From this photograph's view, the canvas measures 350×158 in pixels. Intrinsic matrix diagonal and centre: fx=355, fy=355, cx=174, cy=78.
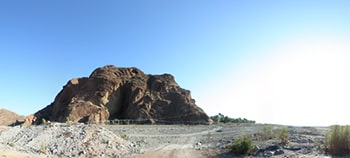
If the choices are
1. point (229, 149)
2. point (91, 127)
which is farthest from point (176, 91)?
point (229, 149)

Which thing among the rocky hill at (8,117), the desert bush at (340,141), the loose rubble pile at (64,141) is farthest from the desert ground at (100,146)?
the rocky hill at (8,117)

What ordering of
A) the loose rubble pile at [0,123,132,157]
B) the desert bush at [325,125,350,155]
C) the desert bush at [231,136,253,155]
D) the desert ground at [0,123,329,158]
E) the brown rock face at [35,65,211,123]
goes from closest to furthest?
1. the desert bush at [325,125,350,155]
2. the desert ground at [0,123,329,158]
3. the desert bush at [231,136,253,155]
4. the loose rubble pile at [0,123,132,157]
5. the brown rock face at [35,65,211,123]

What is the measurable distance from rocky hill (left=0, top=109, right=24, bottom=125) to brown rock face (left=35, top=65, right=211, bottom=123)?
407 cm

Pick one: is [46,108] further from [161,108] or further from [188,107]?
[188,107]

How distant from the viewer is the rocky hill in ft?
211

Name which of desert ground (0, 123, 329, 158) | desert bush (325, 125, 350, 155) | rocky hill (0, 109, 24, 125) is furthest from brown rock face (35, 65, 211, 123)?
desert bush (325, 125, 350, 155)

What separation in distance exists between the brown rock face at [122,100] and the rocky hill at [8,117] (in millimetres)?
4068

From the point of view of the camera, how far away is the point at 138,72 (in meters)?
75.2

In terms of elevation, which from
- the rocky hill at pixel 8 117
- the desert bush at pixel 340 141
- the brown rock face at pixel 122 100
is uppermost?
the brown rock face at pixel 122 100

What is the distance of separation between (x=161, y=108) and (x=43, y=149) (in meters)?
42.5

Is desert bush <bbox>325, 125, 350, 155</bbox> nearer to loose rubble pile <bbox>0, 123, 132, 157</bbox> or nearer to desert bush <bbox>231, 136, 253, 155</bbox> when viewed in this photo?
desert bush <bbox>231, 136, 253, 155</bbox>

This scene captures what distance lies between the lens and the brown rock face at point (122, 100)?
59.4 m

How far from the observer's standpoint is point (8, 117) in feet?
221

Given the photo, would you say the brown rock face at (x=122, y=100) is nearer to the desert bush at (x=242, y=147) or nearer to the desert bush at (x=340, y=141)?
the desert bush at (x=242, y=147)
